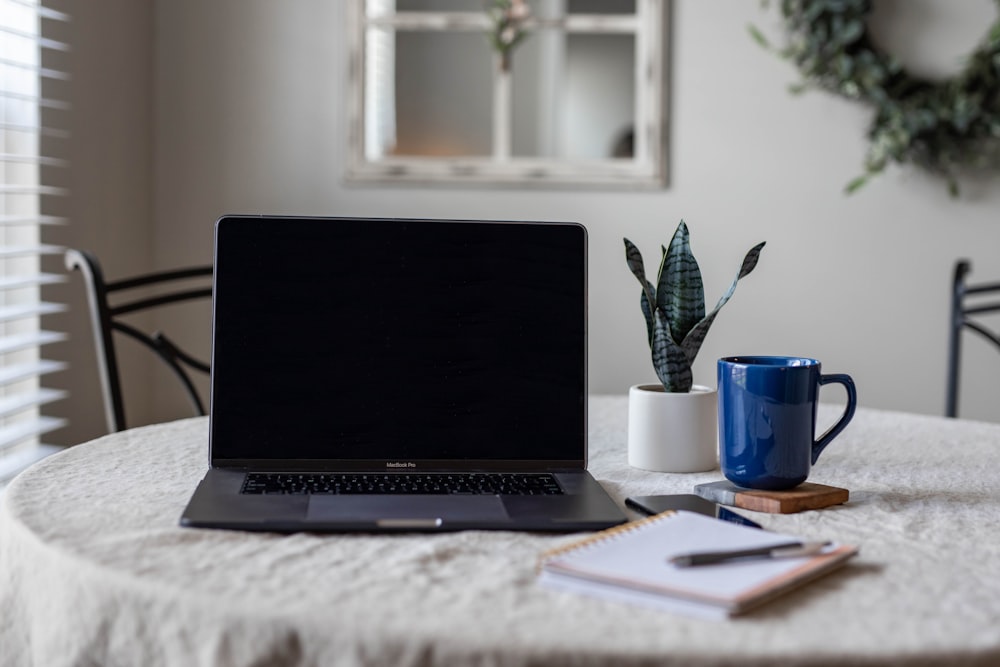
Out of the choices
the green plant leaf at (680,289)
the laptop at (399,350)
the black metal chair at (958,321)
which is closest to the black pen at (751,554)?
the laptop at (399,350)

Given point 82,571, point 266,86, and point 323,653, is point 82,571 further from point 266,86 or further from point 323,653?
point 266,86

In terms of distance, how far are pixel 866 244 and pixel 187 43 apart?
6.59 ft

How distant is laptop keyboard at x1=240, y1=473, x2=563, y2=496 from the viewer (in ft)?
2.90

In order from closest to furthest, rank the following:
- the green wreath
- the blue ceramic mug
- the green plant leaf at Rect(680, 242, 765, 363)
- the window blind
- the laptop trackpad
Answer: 1. the laptop trackpad
2. the blue ceramic mug
3. the green plant leaf at Rect(680, 242, 765, 363)
4. the window blind
5. the green wreath

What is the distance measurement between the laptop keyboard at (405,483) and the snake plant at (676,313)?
0.66ft

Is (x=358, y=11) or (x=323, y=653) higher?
(x=358, y=11)

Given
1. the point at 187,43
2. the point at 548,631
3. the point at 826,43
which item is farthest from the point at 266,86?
the point at 548,631

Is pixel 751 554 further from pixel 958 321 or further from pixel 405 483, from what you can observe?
pixel 958 321

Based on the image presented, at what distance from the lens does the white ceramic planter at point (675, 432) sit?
104 centimetres

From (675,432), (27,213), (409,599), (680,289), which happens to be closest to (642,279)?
(680,289)

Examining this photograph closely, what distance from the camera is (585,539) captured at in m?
0.74

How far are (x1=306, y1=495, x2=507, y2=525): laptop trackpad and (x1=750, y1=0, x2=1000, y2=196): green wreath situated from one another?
87.1 inches

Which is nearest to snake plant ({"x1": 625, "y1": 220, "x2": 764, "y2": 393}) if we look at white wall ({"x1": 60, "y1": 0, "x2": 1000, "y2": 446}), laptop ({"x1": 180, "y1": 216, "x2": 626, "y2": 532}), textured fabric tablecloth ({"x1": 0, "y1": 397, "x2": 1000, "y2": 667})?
laptop ({"x1": 180, "y1": 216, "x2": 626, "y2": 532})

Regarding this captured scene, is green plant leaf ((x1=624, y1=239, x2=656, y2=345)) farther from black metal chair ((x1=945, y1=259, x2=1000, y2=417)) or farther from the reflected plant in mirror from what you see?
the reflected plant in mirror
